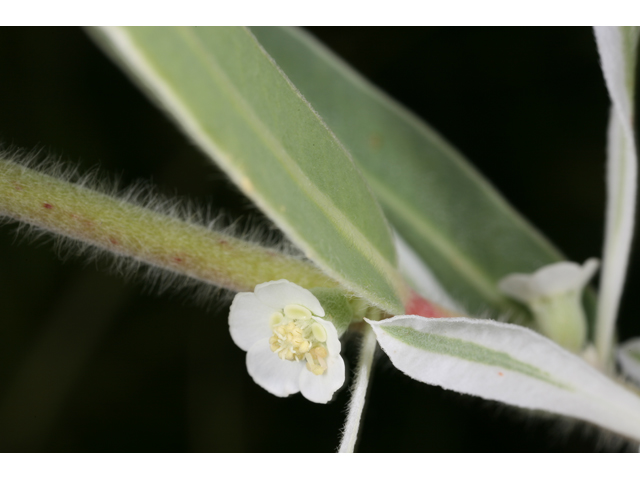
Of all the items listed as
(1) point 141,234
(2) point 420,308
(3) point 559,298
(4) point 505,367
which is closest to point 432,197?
(3) point 559,298

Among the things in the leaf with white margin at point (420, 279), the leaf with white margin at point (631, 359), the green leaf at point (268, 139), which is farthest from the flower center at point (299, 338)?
the leaf with white margin at point (631, 359)

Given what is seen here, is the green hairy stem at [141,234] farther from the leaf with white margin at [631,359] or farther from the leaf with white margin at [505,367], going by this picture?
the leaf with white margin at [631,359]

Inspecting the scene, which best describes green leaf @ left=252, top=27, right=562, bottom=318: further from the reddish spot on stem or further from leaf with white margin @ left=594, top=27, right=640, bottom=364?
the reddish spot on stem

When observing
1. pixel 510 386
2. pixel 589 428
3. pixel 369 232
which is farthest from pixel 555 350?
pixel 589 428

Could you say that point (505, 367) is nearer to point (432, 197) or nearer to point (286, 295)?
point (286, 295)

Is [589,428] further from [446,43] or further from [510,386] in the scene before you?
[446,43]
